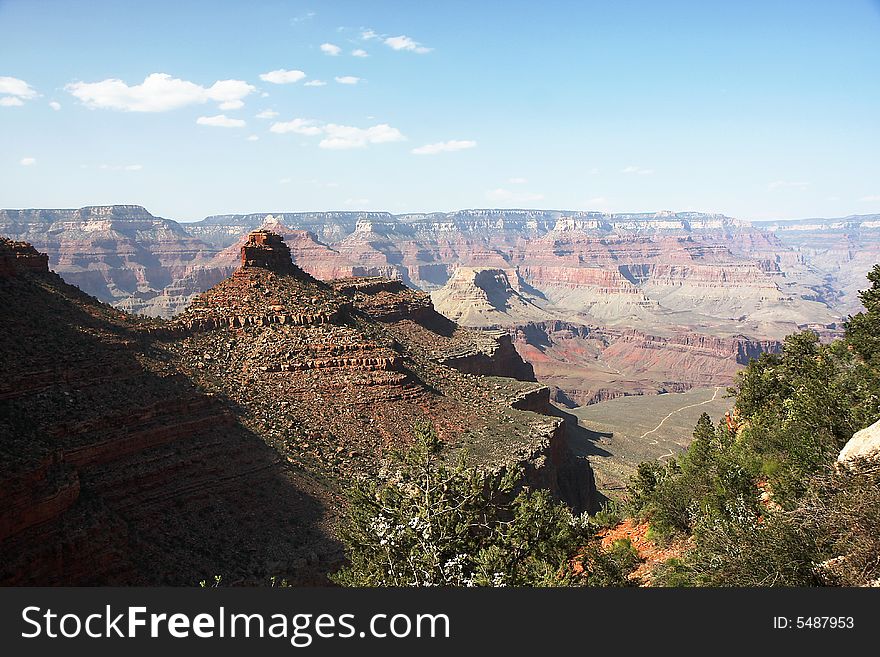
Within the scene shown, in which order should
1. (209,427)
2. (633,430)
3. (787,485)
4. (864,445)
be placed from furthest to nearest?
1. (633,430)
2. (209,427)
3. (787,485)
4. (864,445)

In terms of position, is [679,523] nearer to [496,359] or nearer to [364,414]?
[364,414]

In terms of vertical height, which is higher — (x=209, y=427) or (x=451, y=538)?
(x=451, y=538)

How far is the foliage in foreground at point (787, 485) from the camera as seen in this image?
553 inches

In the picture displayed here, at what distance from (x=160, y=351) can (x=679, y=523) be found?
32.1m

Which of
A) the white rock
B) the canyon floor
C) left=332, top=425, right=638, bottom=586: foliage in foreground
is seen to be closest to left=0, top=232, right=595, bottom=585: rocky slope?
left=332, top=425, right=638, bottom=586: foliage in foreground

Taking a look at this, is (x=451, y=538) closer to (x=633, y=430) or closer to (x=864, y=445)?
(x=864, y=445)

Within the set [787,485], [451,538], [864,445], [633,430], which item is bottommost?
[633,430]

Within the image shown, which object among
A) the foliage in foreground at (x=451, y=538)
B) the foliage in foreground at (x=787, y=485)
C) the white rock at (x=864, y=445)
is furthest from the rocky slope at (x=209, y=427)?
the white rock at (x=864, y=445)

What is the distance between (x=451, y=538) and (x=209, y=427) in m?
21.7

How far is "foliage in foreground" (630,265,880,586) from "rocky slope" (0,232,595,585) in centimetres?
1372

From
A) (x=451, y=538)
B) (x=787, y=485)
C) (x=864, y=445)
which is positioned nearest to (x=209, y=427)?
(x=451, y=538)

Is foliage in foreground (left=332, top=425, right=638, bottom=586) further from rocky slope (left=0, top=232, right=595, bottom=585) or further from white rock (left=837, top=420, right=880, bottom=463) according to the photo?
rocky slope (left=0, top=232, right=595, bottom=585)

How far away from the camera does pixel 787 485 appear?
68.1ft

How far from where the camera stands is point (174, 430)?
110 ft
